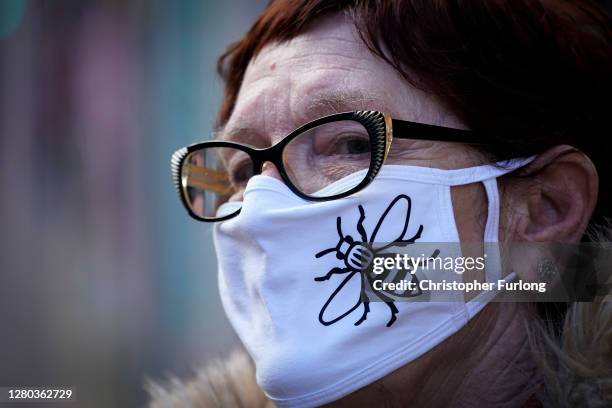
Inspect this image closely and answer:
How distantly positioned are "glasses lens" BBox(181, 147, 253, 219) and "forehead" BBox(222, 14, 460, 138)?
15cm

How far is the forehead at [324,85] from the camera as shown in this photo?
4.42 feet

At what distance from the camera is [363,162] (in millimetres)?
1353

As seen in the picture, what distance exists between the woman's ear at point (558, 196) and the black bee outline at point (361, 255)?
271 millimetres

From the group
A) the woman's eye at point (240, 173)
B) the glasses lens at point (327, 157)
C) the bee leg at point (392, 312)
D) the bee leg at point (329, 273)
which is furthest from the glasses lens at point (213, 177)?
the bee leg at point (392, 312)

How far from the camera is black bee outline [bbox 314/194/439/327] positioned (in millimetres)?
1242

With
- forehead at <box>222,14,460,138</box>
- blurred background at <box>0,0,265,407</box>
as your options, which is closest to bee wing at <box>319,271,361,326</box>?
forehead at <box>222,14,460,138</box>

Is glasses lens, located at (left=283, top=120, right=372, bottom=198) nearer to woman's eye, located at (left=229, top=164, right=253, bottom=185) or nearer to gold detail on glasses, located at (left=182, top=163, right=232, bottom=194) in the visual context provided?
woman's eye, located at (left=229, top=164, right=253, bottom=185)

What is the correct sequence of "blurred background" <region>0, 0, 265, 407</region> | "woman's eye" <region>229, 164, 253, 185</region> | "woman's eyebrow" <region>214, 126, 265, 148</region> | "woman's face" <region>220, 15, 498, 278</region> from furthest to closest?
"blurred background" <region>0, 0, 265, 407</region> → "woman's eye" <region>229, 164, 253, 185</region> → "woman's eyebrow" <region>214, 126, 265, 148</region> → "woman's face" <region>220, 15, 498, 278</region>

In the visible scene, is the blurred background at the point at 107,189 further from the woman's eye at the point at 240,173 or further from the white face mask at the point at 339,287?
the white face mask at the point at 339,287

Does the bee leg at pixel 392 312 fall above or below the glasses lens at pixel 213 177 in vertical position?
below

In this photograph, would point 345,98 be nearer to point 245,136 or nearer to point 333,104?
point 333,104

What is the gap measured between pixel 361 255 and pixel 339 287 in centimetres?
8

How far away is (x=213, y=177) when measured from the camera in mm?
1784

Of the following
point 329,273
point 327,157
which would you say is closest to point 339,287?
point 329,273
